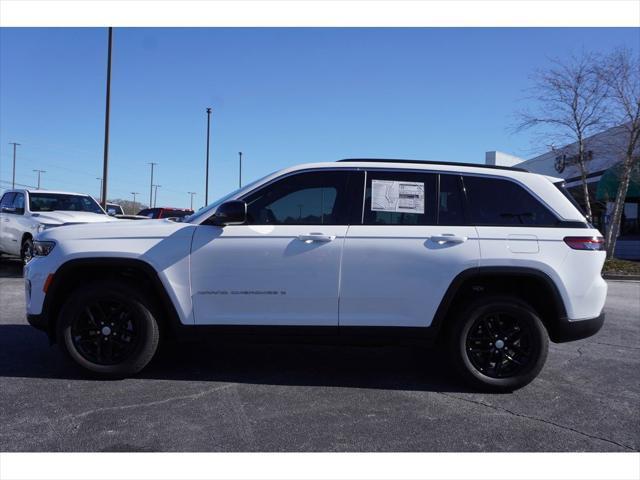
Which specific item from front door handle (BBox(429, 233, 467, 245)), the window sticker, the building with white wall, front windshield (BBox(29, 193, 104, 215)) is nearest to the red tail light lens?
front door handle (BBox(429, 233, 467, 245))

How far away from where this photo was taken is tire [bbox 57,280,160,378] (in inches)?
170

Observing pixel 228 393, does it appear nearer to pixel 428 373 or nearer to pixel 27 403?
pixel 27 403

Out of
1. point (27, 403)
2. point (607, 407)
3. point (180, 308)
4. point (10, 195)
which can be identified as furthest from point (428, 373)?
point (10, 195)

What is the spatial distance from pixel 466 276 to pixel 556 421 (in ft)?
4.08

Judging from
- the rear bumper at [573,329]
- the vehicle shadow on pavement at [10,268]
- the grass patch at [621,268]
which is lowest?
the vehicle shadow on pavement at [10,268]

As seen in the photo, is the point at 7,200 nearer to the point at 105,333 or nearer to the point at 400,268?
the point at 105,333

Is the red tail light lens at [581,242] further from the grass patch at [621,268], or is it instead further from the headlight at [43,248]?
the grass patch at [621,268]

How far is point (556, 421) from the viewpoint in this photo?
12.4ft

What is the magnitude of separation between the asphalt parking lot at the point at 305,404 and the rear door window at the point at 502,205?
146cm

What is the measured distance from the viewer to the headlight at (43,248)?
14.5ft

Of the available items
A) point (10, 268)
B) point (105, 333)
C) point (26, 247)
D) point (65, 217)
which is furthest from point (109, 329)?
point (10, 268)

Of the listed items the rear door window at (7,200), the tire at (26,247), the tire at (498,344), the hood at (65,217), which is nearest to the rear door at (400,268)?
the tire at (498,344)

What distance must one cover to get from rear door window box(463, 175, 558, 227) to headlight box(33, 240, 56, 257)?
3.59 m

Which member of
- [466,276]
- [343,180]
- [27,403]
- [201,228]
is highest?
[343,180]
